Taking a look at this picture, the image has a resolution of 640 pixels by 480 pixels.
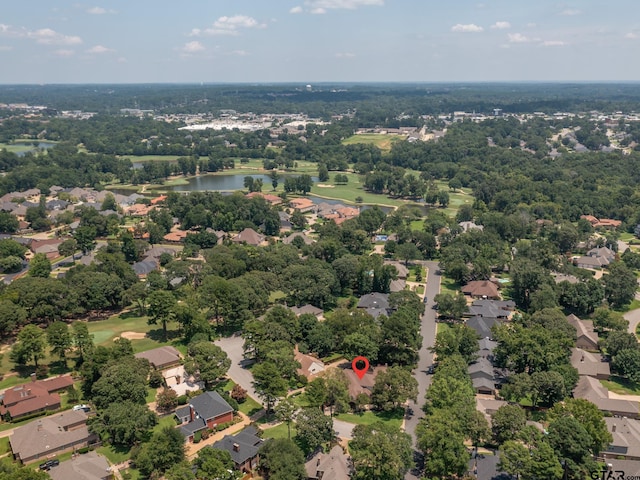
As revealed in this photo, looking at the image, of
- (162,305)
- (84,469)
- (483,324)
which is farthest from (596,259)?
(84,469)

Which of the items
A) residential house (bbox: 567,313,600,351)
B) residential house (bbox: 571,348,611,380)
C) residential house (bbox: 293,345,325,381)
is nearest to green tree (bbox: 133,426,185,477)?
residential house (bbox: 293,345,325,381)

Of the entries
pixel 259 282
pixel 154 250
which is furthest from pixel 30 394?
pixel 154 250

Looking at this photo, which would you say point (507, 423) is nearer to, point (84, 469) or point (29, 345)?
point (84, 469)

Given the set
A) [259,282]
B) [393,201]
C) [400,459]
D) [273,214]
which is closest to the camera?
[400,459]

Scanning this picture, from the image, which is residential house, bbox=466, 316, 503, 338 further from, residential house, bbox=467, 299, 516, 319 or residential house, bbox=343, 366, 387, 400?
residential house, bbox=343, 366, 387, 400

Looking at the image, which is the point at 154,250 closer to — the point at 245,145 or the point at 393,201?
the point at 393,201

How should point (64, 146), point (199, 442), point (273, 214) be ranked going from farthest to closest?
1. point (64, 146)
2. point (273, 214)
3. point (199, 442)
